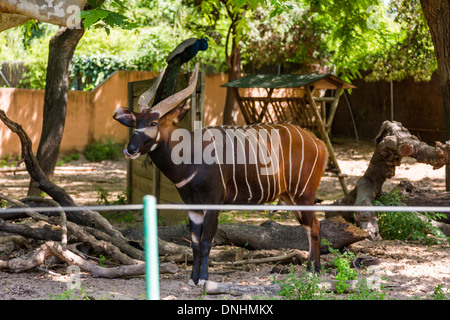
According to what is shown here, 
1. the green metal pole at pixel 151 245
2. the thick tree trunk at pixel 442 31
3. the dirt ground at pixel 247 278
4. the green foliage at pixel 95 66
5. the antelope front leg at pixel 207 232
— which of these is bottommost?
the dirt ground at pixel 247 278

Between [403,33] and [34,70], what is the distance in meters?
11.0

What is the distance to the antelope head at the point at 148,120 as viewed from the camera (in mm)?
4238

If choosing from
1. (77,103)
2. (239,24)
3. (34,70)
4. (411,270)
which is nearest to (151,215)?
(411,270)

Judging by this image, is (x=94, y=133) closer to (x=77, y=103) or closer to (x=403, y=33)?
(x=77, y=103)

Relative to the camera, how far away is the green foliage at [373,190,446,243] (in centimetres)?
588

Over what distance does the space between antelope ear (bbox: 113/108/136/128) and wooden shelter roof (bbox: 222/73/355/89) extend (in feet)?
12.2

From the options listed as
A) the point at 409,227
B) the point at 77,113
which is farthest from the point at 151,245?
the point at 77,113

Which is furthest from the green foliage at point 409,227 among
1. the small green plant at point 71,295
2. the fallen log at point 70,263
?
the small green plant at point 71,295

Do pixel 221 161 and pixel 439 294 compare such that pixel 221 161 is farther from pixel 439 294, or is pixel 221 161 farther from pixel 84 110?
pixel 84 110

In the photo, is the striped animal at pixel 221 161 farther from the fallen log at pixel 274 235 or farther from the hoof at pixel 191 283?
the fallen log at pixel 274 235

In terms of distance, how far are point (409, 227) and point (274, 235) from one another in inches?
58.5

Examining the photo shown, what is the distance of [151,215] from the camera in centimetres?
258

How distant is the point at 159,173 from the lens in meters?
7.48

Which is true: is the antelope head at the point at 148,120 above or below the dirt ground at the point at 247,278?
above
